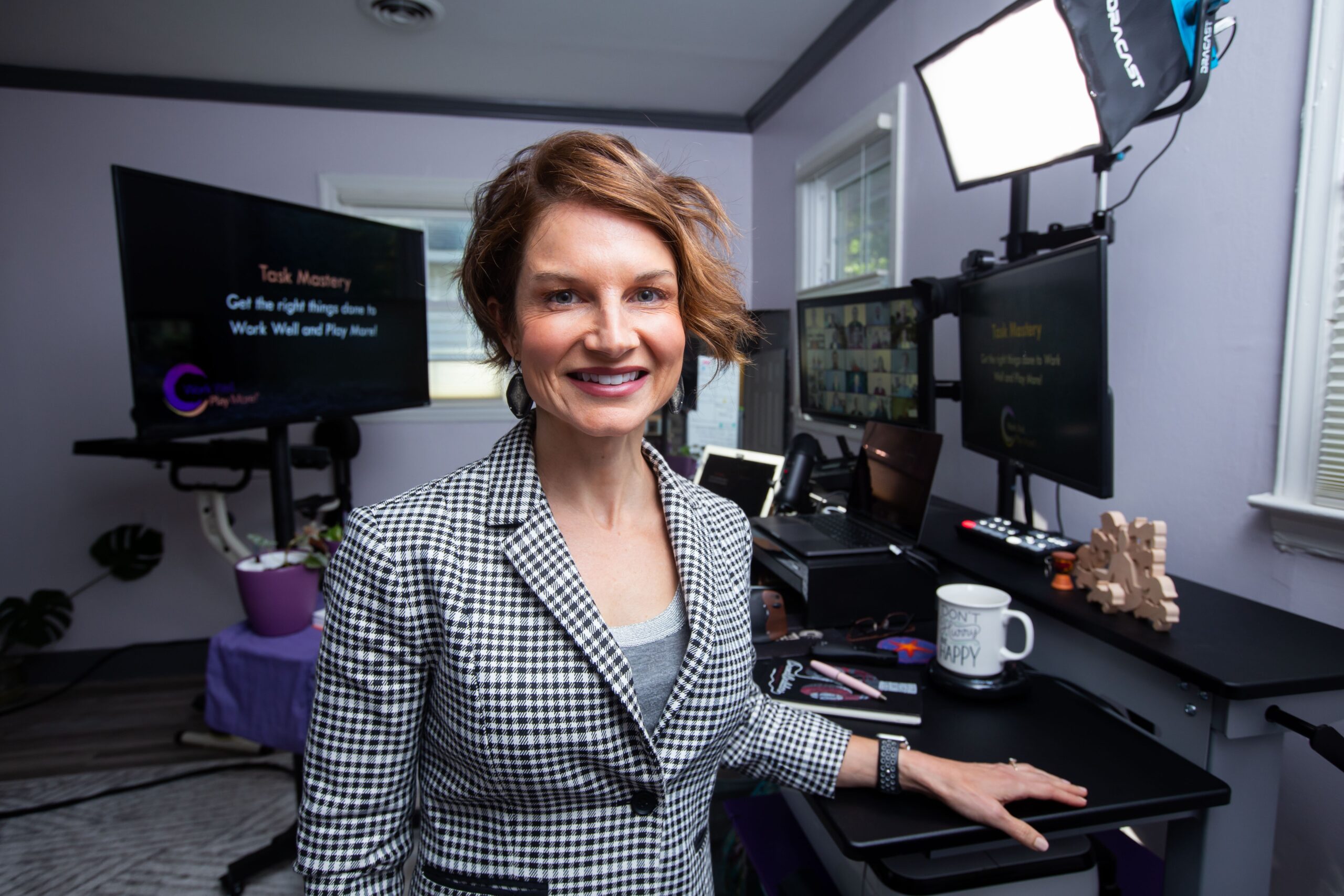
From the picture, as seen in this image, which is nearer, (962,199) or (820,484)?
(820,484)

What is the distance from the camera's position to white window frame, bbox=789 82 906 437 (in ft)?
7.93

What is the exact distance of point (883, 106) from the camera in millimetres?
2469

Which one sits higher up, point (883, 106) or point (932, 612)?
point (883, 106)

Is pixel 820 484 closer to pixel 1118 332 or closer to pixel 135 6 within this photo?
pixel 1118 332

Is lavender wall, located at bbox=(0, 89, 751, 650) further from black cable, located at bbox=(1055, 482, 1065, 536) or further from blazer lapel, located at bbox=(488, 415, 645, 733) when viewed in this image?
blazer lapel, located at bbox=(488, 415, 645, 733)

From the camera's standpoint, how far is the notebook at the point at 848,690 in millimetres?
1015

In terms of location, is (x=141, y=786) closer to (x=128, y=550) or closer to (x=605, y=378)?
(x=128, y=550)

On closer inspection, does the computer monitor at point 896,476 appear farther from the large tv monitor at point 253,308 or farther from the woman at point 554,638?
the large tv monitor at point 253,308

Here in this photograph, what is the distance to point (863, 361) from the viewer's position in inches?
71.1

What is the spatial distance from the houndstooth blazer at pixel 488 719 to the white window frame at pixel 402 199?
2849 millimetres

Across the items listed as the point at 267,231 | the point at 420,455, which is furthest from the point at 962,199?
the point at 420,455

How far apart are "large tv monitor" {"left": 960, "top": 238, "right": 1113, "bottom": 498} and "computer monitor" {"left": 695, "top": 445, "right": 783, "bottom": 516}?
47 cm

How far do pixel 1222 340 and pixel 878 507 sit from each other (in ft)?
2.24

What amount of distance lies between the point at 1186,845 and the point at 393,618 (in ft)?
3.24
